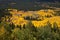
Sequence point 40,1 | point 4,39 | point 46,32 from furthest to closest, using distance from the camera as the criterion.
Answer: point 40,1 → point 46,32 → point 4,39

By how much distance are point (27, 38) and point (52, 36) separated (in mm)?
9679

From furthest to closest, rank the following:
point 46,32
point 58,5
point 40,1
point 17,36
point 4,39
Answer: point 40,1, point 58,5, point 46,32, point 17,36, point 4,39

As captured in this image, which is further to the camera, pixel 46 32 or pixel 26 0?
pixel 26 0

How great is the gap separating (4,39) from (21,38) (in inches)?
194

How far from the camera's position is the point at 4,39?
54.8 metres

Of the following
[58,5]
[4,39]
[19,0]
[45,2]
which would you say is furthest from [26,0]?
[4,39]

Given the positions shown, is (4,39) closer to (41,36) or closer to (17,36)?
(17,36)

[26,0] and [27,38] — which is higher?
[27,38]

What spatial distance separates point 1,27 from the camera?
66.2 m

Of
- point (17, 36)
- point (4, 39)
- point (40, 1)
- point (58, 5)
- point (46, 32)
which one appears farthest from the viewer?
point (40, 1)

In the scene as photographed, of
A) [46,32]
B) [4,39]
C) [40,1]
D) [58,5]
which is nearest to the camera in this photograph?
[4,39]

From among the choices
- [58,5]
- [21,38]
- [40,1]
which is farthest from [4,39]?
[40,1]

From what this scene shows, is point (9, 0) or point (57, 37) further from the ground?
point (57, 37)

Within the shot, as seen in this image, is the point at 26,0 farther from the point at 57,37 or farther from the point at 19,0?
the point at 57,37
